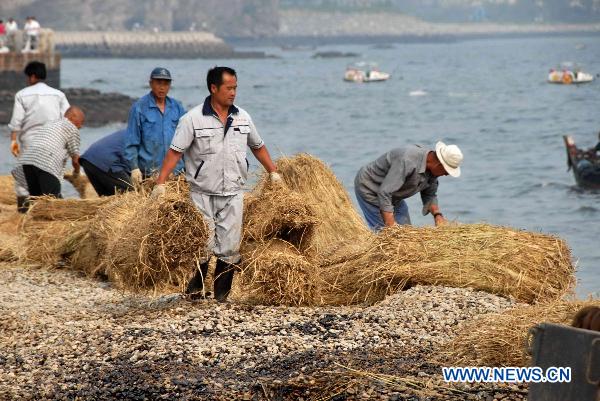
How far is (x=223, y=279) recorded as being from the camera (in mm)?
8445

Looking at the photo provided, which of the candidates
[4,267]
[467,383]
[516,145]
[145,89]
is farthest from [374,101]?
[467,383]

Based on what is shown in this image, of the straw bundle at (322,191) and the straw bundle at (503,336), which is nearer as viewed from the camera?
the straw bundle at (503,336)

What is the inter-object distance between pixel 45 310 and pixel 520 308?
3.44 meters

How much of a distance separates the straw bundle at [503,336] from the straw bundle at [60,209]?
5143 millimetres

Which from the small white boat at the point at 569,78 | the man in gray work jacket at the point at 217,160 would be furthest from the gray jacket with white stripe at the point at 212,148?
the small white boat at the point at 569,78

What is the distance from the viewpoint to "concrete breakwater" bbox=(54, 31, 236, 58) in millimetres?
135125

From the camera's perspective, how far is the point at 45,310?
8.68m

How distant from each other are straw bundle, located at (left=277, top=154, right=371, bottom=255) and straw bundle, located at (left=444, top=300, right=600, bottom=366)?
3.51 m

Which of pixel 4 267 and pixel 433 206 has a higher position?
pixel 433 206

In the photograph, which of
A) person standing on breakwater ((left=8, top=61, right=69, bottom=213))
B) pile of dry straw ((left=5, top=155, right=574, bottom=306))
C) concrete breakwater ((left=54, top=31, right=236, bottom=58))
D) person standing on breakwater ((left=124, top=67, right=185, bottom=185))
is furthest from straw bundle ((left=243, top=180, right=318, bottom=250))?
concrete breakwater ((left=54, top=31, right=236, bottom=58))

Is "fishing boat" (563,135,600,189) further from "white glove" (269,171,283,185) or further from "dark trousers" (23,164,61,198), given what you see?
"white glove" (269,171,283,185)

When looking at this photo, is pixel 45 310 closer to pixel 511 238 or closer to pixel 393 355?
pixel 393 355

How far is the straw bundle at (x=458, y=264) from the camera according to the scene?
8789 millimetres

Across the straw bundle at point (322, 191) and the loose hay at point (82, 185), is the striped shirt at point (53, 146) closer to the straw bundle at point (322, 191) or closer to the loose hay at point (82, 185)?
the loose hay at point (82, 185)
